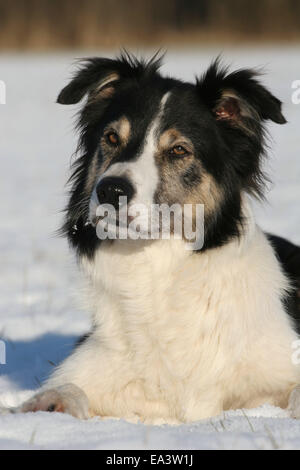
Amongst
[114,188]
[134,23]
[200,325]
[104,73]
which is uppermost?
[134,23]

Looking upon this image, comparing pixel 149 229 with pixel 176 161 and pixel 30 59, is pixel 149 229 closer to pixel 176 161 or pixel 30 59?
pixel 176 161

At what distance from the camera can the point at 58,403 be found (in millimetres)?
4070

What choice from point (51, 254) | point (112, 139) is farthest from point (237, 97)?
point (51, 254)

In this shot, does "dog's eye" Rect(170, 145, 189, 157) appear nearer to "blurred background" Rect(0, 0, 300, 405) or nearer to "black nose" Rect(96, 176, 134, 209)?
"black nose" Rect(96, 176, 134, 209)

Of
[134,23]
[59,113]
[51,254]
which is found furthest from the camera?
[134,23]

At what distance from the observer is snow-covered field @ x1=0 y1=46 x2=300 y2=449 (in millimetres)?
3477

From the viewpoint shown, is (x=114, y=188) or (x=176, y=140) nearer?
(x=114, y=188)

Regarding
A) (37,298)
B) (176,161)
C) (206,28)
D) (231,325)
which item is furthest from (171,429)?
(206,28)

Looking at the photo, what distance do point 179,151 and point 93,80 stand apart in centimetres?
76

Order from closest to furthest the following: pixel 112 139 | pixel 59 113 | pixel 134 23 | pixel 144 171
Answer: pixel 144 171, pixel 112 139, pixel 59 113, pixel 134 23

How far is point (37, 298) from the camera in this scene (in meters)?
7.45

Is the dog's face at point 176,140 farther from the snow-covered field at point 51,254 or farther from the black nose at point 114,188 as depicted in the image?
the snow-covered field at point 51,254

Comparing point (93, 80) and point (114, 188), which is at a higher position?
point (93, 80)

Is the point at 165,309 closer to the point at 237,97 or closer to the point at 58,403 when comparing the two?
the point at 58,403
